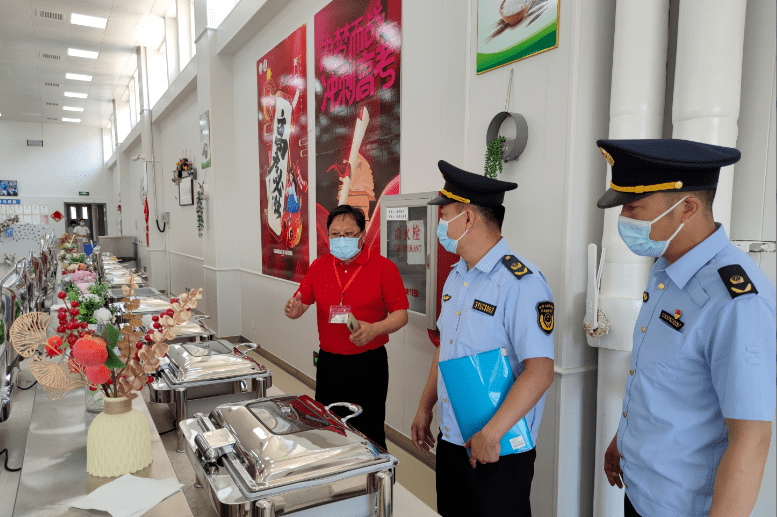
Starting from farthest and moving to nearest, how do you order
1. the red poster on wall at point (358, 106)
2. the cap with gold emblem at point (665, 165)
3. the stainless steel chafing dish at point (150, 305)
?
the red poster on wall at point (358, 106) → the stainless steel chafing dish at point (150, 305) → the cap with gold emblem at point (665, 165)

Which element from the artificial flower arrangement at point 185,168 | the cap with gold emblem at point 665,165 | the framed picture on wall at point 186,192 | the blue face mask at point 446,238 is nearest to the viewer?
the cap with gold emblem at point 665,165

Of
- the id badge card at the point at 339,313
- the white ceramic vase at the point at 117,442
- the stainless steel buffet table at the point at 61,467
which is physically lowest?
the stainless steel buffet table at the point at 61,467

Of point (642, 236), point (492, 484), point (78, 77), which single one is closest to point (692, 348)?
point (642, 236)

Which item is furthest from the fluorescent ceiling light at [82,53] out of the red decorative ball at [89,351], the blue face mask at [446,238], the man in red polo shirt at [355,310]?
the blue face mask at [446,238]

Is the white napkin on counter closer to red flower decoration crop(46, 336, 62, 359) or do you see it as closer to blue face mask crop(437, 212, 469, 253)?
red flower decoration crop(46, 336, 62, 359)

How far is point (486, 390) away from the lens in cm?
148

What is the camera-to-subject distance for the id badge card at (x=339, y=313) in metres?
2.19

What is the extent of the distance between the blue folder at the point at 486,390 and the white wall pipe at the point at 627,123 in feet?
1.78

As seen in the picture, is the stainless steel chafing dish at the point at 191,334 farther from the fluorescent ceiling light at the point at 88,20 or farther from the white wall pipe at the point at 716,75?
the fluorescent ceiling light at the point at 88,20

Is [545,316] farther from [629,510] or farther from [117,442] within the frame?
[117,442]

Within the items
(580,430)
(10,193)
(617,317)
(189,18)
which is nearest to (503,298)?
(617,317)

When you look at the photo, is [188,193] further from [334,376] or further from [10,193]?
[10,193]

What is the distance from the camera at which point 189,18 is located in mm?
8164

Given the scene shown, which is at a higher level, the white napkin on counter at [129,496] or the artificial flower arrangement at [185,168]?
the artificial flower arrangement at [185,168]
